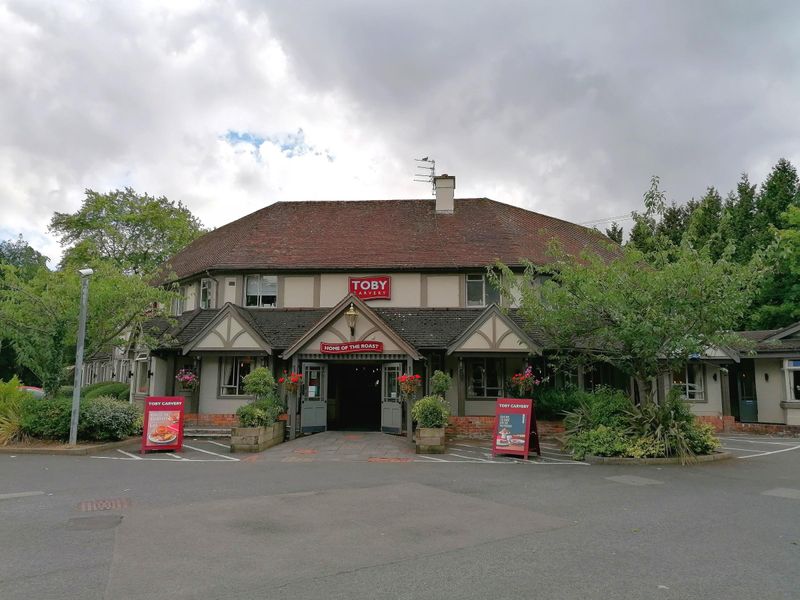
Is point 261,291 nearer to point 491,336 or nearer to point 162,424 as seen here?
point 162,424

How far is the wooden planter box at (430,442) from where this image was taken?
14.5 m

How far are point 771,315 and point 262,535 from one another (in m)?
30.6

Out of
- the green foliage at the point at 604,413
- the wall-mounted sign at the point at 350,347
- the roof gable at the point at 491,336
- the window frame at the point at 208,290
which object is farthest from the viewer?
the window frame at the point at 208,290

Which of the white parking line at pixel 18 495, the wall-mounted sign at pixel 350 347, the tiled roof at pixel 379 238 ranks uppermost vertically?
the tiled roof at pixel 379 238

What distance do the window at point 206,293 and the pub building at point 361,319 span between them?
0.04 metres

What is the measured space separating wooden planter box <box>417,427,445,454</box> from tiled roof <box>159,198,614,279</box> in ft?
23.9

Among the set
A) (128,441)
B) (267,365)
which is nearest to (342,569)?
(128,441)

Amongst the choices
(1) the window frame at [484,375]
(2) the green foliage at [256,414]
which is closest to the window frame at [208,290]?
(2) the green foliage at [256,414]

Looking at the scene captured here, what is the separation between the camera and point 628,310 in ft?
40.3

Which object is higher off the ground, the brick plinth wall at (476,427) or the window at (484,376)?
the window at (484,376)

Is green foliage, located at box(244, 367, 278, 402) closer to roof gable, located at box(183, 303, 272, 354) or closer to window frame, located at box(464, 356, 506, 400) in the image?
roof gable, located at box(183, 303, 272, 354)

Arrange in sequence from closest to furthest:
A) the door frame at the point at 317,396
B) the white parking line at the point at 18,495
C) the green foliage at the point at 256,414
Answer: the white parking line at the point at 18,495 → the green foliage at the point at 256,414 → the door frame at the point at 317,396

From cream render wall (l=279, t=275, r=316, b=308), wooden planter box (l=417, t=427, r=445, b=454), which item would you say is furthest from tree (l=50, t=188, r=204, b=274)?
wooden planter box (l=417, t=427, r=445, b=454)

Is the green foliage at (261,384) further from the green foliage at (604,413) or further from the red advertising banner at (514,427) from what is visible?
the green foliage at (604,413)
